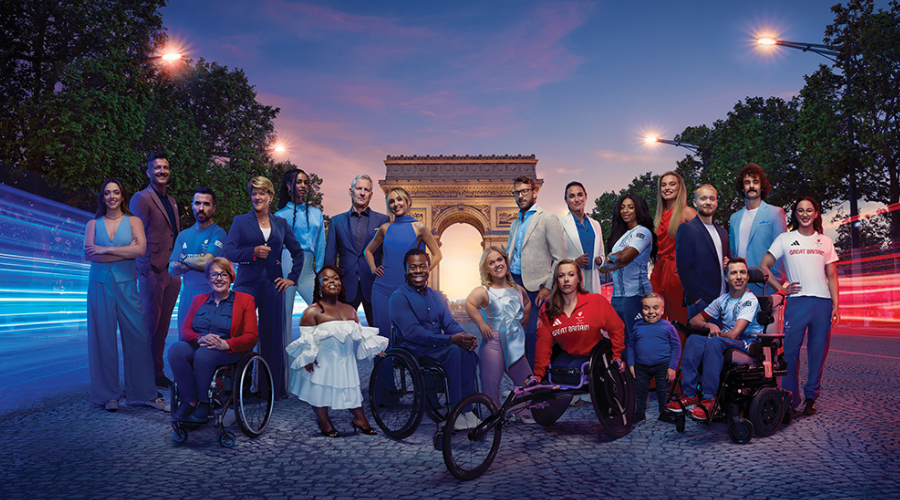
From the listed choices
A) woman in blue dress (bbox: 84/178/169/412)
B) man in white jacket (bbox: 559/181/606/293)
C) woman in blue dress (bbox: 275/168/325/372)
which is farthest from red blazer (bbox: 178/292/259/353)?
man in white jacket (bbox: 559/181/606/293)

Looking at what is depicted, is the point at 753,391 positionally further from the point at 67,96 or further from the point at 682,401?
the point at 67,96

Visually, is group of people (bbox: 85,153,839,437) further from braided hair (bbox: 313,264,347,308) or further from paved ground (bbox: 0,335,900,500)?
paved ground (bbox: 0,335,900,500)

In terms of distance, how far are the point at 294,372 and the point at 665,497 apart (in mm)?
2929

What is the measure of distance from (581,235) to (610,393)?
218 cm

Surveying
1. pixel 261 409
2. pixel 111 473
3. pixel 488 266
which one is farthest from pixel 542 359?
pixel 111 473

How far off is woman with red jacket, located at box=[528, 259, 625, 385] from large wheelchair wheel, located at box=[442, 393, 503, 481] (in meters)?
0.87

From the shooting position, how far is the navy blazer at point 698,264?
18.3 feet

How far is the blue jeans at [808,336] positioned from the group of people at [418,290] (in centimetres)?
2

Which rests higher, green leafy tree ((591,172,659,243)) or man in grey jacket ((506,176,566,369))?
green leafy tree ((591,172,659,243))

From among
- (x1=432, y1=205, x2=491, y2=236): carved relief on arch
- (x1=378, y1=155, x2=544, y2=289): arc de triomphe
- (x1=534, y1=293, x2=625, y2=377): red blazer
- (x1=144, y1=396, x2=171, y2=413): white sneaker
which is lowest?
(x1=144, y1=396, x2=171, y2=413): white sneaker

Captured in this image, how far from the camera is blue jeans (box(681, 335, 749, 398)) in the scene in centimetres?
475

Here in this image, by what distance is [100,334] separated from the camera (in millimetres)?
5742

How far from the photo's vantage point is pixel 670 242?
620 cm

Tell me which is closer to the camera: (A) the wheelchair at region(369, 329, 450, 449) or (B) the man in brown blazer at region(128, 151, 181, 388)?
(A) the wheelchair at region(369, 329, 450, 449)
